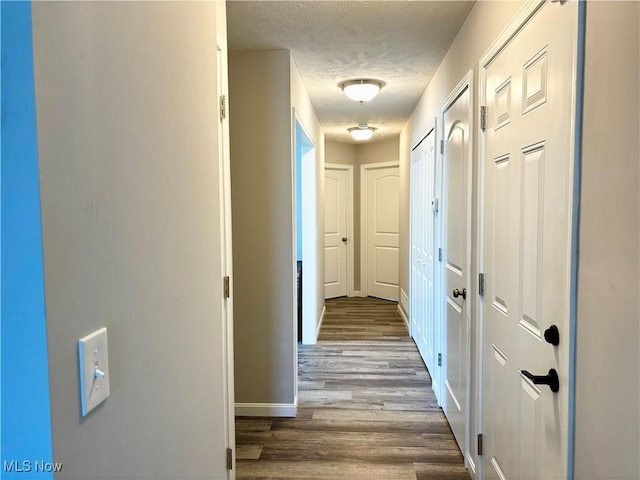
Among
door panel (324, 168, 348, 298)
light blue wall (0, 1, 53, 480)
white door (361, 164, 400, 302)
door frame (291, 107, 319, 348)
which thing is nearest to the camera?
light blue wall (0, 1, 53, 480)

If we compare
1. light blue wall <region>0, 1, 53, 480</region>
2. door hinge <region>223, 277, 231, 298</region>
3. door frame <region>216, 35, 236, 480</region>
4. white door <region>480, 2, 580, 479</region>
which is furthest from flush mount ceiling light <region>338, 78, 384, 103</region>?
light blue wall <region>0, 1, 53, 480</region>

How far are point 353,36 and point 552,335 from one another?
208cm

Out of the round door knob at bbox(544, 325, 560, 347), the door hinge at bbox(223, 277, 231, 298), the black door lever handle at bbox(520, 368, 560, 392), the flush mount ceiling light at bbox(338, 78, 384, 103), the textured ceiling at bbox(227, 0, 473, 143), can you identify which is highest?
the textured ceiling at bbox(227, 0, 473, 143)

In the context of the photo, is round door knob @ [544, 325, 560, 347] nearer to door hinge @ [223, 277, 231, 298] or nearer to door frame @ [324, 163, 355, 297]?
door hinge @ [223, 277, 231, 298]

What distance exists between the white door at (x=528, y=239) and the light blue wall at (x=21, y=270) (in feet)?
4.01

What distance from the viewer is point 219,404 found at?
1395mm

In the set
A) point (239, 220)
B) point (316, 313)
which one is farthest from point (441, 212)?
point (316, 313)

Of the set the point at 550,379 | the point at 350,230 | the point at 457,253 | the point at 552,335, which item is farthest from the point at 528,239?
the point at 350,230

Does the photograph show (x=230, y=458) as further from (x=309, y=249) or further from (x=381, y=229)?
(x=381, y=229)

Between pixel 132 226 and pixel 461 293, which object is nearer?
pixel 132 226

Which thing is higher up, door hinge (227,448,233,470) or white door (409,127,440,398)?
white door (409,127,440,398)

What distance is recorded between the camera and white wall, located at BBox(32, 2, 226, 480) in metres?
0.60

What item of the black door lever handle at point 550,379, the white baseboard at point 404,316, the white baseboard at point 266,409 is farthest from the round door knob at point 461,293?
the white baseboard at point 404,316

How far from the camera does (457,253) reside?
2.51 m
